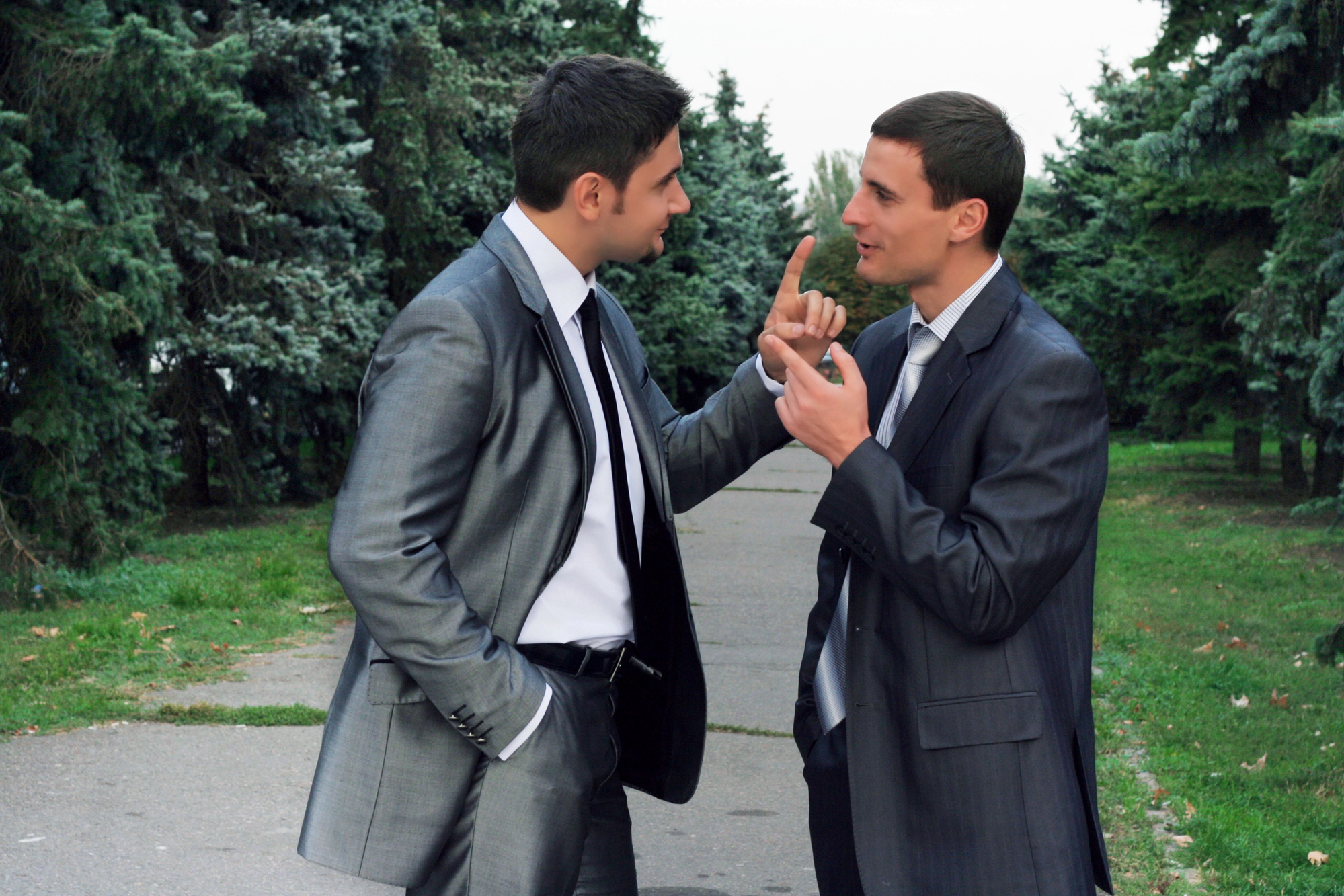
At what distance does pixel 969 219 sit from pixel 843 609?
0.81 metres

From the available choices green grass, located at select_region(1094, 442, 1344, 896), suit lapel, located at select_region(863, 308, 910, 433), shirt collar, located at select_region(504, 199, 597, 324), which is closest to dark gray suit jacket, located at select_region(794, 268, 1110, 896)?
suit lapel, located at select_region(863, 308, 910, 433)

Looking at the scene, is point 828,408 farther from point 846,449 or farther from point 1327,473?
point 1327,473

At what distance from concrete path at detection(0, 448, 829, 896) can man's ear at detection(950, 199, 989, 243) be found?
8.76ft

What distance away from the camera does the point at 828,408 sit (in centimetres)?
248

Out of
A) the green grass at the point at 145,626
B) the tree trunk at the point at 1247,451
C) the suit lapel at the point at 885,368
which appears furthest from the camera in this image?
the tree trunk at the point at 1247,451

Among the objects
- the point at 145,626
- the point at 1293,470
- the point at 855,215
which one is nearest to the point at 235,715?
the point at 145,626

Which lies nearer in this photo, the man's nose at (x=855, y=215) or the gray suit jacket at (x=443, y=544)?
the gray suit jacket at (x=443, y=544)

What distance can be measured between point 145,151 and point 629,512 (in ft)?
27.8

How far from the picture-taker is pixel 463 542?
2.46 metres

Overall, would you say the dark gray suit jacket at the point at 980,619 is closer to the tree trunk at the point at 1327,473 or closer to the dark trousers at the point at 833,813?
the dark trousers at the point at 833,813

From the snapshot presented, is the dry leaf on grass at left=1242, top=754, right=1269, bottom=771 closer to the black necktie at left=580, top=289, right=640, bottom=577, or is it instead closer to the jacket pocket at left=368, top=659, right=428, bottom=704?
the black necktie at left=580, top=289, right=640, bottom=577

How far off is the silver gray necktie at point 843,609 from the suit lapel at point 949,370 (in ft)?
0.32

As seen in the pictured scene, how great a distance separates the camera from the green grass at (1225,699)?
4.89 m

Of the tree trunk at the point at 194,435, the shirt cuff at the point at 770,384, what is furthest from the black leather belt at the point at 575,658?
the tree trunk at the point at 194,435
